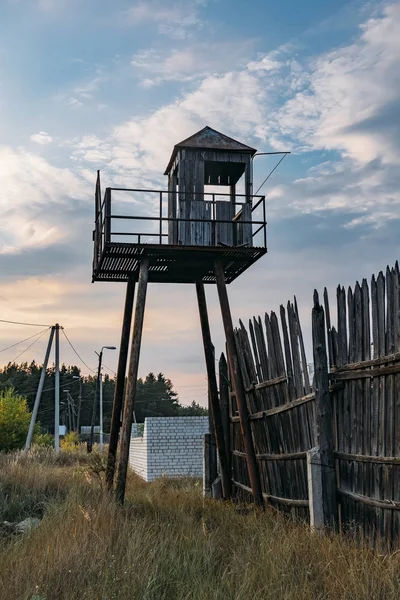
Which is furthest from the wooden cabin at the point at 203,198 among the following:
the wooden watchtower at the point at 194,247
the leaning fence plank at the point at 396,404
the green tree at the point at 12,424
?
the green tree at the point at 12,424

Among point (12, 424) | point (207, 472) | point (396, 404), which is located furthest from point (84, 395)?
point (396, 404)

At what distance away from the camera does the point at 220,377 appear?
13.8 metres

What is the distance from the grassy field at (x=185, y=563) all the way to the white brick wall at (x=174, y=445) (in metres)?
13.6

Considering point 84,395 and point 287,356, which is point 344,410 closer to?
point 287,356

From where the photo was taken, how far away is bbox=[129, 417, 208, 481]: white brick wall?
22.7m

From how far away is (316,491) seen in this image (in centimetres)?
783

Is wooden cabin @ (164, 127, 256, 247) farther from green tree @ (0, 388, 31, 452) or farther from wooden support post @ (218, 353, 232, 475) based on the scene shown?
green tree @ (0, 388, 31, 452)

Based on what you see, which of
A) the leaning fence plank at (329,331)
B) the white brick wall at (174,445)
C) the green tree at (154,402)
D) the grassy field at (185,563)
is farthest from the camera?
the green tree at (154,402)

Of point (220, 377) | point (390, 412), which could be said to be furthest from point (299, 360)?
point (220, 377)

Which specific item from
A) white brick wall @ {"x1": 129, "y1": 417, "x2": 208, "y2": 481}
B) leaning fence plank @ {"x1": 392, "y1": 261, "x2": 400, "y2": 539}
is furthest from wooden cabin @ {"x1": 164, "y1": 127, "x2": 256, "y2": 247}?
white brick wall @ {"x1": 129, "y1": 417, "x2": 208, "y2": 481}

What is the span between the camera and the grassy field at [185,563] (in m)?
5.46

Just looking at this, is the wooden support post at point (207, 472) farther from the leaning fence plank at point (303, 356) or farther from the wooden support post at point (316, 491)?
the wooden support post at point (316, 491)

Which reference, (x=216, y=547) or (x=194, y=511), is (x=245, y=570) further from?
(x=194, y=511)

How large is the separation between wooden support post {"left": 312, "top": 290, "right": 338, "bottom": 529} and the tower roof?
18.7 feet
